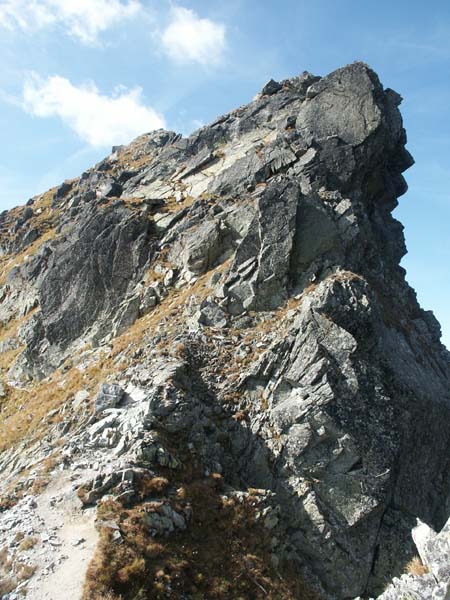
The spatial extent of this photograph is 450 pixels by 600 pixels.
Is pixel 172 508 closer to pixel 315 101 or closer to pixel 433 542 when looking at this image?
pixel 433 542

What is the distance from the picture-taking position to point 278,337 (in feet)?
89.8

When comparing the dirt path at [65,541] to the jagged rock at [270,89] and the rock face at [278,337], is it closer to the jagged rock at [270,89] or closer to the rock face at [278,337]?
the rock face at [278,337]

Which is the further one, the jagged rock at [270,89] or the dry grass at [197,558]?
the jagged rock at [270,89]

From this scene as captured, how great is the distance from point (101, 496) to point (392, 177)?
48.2 meters

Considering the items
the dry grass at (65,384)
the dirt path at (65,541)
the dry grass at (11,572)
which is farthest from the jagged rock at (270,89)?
the dry grass at (11,572)

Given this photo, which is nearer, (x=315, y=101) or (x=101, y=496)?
(x=101, y=496)

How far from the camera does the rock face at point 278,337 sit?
72.7ft

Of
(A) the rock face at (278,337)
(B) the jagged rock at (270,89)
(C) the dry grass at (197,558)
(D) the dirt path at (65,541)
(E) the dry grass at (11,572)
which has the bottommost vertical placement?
(E) the dry grass at (11,572)

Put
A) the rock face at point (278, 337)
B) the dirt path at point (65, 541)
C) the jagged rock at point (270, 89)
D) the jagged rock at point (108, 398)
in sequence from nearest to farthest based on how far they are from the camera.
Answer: the dirt path at point (65, 541) < the rock face at point (278, 337) < the jagged rock at point (108, 398) < the jagged rock at point (270, 89)

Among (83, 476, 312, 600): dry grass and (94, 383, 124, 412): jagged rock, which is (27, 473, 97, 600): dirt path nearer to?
(83, 476, 312, 600): dry grass

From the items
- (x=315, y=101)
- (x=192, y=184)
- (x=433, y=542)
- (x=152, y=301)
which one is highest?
(x=315, y=101)

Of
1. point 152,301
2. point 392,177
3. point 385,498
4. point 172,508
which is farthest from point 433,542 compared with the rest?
point 392,177

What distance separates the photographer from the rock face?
22156 mm

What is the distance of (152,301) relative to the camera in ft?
119
